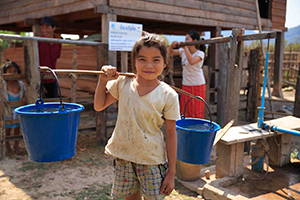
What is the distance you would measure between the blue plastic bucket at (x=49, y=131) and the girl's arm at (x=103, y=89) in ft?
0.59

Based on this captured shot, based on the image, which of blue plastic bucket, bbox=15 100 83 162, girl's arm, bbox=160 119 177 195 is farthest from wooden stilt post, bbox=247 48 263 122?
blue plastic bucket, bbox=15 100 83 162

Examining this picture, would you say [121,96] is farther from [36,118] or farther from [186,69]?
[186,69]

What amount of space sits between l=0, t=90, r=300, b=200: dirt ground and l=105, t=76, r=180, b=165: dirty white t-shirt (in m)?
1.73

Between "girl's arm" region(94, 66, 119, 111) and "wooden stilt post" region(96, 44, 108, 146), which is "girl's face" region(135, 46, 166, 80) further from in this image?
"wooden stilt post" region(96, 44, 108, 146)

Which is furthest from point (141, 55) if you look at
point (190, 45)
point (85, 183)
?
point (190, 45)

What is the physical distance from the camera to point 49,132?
75.4 inches

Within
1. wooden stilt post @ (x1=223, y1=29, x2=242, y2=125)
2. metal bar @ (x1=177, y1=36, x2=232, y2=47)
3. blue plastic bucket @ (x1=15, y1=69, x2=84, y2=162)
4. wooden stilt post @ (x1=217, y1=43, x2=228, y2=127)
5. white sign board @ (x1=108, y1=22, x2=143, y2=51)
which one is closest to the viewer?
blue plastic bucket @ (x1=15, y1=69, x2=84, y2=162)

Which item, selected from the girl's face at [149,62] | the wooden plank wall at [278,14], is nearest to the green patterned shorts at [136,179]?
the girl's face at [149,62]

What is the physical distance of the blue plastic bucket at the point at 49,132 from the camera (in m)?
1.87

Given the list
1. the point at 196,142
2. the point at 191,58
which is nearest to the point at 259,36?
the point at 191,58

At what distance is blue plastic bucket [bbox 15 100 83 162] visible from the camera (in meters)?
1.87

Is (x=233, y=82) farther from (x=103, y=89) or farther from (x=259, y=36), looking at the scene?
(x=103, y=89)

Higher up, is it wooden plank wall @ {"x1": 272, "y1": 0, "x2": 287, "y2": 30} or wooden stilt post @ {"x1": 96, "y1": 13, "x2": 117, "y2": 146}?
wooden plank wall @ {"x1": 272, "y1": 0, "x2": 287, "y2": 30}

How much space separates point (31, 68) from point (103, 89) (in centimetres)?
297
